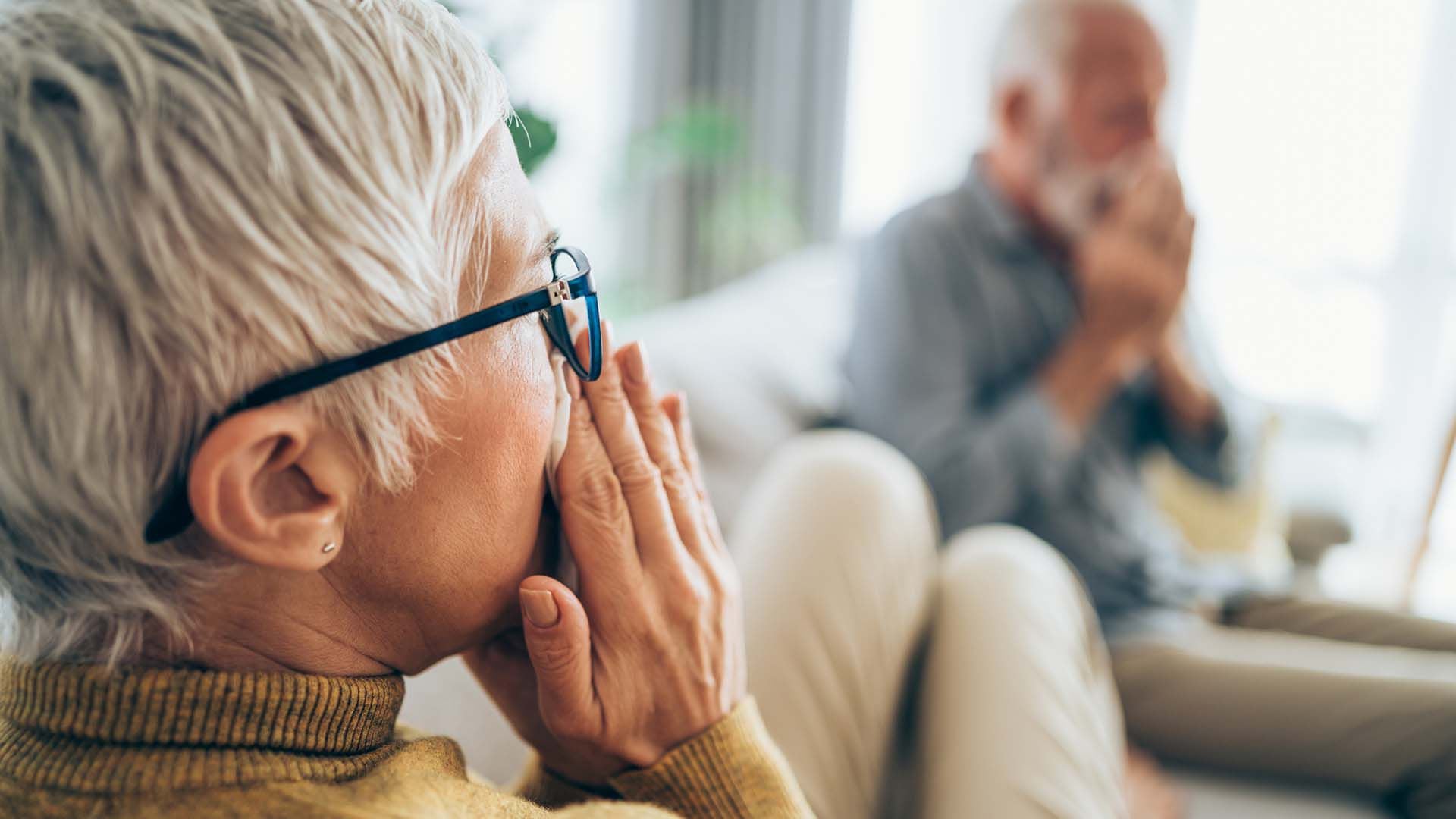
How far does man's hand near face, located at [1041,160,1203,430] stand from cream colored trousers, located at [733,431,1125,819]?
48cm

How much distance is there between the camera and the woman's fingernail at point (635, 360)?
76 cm

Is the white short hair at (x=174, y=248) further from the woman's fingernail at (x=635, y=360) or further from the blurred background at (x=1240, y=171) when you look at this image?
the blurred background at (x=1240, y=171)

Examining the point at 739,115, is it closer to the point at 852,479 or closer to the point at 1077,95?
the point at 1077,95

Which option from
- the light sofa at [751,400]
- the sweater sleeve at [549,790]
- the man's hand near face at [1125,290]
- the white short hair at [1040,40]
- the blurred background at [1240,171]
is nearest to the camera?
the sweater sleeve at [549,790]

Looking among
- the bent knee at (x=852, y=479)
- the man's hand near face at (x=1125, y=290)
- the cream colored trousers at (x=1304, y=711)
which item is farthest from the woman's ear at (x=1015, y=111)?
the cream colored trousers at (x=1304, y=711)

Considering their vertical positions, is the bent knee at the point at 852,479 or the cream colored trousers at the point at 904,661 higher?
the bent knee at the point at 852,479

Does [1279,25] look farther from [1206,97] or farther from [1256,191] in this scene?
[1256,191]

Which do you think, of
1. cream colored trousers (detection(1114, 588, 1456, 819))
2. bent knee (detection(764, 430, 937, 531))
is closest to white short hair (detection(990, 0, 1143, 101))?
bent knee (detection(764, 430, 937, 531))

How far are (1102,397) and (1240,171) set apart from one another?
2.59 meters

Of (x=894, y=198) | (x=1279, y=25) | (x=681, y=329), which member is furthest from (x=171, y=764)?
(x=1279, y=25)

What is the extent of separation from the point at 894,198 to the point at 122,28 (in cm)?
381

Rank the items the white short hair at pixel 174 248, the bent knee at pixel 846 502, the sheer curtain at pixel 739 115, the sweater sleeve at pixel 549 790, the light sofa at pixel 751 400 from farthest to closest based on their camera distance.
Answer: the sheer curtain at pixel 739 115 → the bent knee at pixel 846 502 → the light sofa at pixel 751 400 → the sweater sleeve at pixel 549 790 → the white short hair at pixel 174 248

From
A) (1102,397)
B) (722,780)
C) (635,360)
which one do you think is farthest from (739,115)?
(722,780)

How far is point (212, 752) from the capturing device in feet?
1.78
